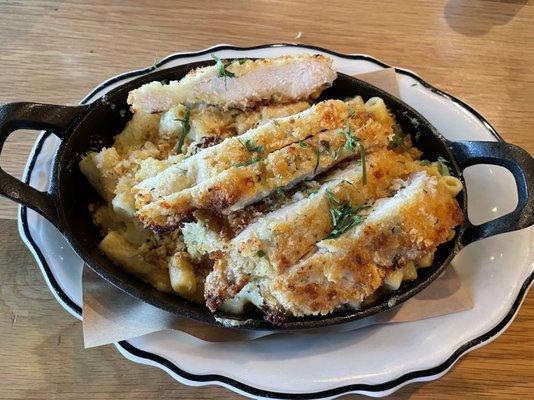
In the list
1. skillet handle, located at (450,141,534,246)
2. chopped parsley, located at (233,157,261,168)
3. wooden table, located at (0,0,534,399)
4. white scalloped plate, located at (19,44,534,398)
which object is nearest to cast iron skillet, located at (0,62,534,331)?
skillet handle, located at (450,141,534,246)

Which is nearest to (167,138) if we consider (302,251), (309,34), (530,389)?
(302,251)

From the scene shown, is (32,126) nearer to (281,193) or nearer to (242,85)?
(242,85)

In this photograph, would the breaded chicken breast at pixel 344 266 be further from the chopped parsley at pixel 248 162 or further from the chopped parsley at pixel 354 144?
the chopped parsley at pixel 248 162

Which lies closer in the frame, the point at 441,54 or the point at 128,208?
the point at 128,208

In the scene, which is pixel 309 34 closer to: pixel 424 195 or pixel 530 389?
pixel 424 195

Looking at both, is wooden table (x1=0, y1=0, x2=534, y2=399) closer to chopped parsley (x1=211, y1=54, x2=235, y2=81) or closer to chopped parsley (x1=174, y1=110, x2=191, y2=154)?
chopped parsley (x1=174, y1=110, x2=191, y2=154)

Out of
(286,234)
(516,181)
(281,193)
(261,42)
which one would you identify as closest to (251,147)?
(281,193)
